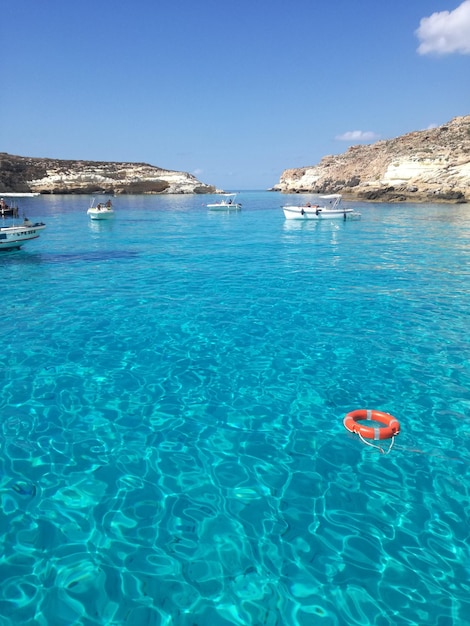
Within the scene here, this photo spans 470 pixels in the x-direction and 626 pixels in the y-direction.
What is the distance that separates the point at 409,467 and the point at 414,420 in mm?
1358

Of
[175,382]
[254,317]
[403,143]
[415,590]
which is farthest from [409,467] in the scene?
[403,143]

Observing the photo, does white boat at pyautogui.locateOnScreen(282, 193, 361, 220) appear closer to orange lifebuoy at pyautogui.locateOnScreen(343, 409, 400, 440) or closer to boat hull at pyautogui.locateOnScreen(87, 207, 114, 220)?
boat hull at pyautogui.locateOnScreen(87, 207, 114, 220)

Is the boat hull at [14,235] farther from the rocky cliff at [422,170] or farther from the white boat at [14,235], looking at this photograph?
the rocky cliff at [422,170]

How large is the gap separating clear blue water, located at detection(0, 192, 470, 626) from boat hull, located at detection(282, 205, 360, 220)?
29.4m

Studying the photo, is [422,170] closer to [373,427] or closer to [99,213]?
[99,213]

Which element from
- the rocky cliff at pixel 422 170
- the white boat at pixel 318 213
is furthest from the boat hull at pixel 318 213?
the rocky cliff at pixel 422 170

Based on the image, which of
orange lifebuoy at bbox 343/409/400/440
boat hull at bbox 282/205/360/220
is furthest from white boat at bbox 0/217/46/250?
Answer: boat hull at bbox 282/205/360/220

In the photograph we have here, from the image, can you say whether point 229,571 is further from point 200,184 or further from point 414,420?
point 200,184

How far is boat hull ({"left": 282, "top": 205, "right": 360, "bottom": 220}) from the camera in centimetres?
4194

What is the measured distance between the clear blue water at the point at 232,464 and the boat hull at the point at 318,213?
29.4 m

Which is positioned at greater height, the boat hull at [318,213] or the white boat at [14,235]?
the boat hull at [318,213]

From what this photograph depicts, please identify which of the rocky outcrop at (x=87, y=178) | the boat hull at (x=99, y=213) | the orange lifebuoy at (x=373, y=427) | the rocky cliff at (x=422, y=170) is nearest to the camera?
the orange lifebuoy at (x=373, y=427)

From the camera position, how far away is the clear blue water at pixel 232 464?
4.15 metres

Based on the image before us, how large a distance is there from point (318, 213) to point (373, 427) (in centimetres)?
3794
